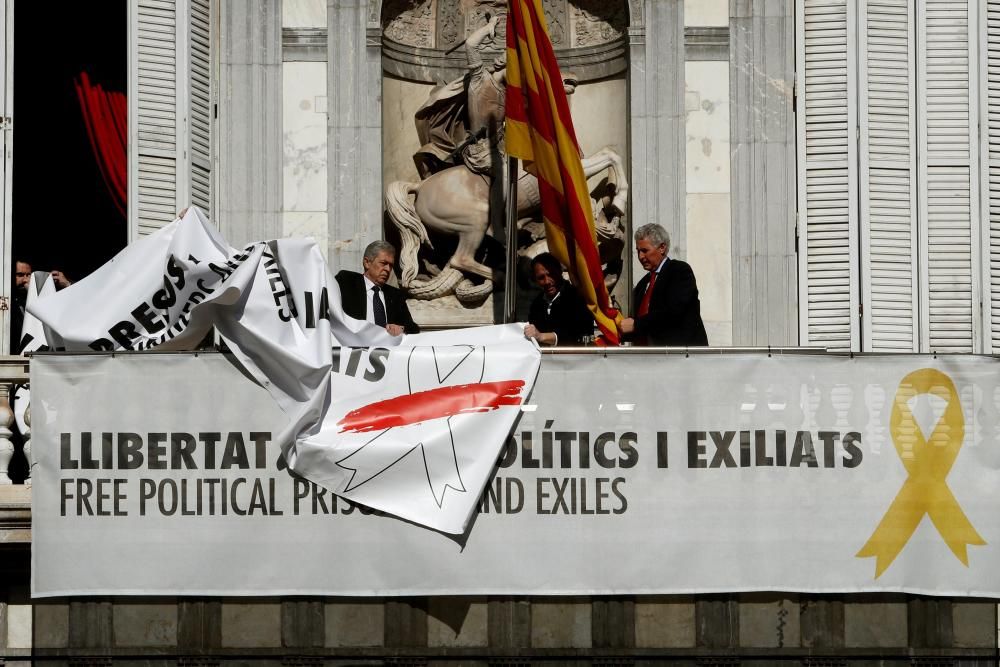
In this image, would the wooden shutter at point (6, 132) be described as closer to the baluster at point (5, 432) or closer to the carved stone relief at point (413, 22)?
the baluster at point (5, 432)

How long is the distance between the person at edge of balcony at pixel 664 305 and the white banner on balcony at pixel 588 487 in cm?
99

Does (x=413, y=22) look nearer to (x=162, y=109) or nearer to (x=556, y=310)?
(x=162, y=109)

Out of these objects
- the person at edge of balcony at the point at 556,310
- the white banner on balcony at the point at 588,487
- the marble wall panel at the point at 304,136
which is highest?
the marble wall panel at the point at 304,136

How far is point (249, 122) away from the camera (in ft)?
46.3

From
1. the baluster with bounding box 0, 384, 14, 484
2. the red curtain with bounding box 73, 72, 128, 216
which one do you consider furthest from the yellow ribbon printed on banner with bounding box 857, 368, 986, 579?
the red curtain with bounding box 73, 72, 128, 216

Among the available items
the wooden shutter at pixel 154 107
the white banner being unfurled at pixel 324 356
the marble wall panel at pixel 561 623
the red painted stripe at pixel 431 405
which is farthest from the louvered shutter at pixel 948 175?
the wooden shutter at pixel 154 107

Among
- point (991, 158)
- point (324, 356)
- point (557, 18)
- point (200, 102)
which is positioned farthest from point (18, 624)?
point (991, 158)

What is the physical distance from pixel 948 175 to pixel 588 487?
4736 mm

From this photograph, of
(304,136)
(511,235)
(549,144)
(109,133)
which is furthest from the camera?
(109,133)

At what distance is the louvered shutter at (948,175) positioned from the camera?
1373cm

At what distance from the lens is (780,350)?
1073cm

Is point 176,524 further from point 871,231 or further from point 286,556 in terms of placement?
point 871,231

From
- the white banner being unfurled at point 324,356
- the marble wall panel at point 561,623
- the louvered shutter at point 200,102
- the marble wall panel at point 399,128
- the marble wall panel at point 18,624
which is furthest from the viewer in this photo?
the marble wall panel at point 399,128

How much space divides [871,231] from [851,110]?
3.03ft
